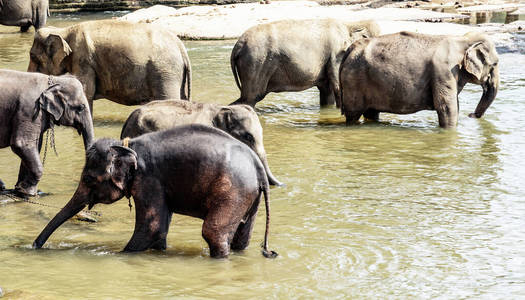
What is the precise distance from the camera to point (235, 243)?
6.04m

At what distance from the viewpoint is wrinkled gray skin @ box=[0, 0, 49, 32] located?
21125 millimetres

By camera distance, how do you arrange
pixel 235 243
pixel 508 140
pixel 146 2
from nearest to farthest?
pixel 235 243, pixel 508 140, pixel 146 2

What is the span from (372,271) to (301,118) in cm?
614

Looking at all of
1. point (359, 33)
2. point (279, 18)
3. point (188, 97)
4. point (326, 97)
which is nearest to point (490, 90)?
point (359, 33)

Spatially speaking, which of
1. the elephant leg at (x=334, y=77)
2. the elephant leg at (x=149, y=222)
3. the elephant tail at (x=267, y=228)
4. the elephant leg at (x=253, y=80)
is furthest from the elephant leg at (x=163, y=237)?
the elephant leg at (x=334, y=77)

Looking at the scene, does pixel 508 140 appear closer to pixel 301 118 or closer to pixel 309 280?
pixel 301 118

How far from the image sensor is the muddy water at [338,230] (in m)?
5.47

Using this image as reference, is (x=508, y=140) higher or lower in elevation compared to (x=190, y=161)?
lower

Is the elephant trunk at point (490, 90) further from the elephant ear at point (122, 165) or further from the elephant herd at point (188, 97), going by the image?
the elephant ear at point (122, 165)

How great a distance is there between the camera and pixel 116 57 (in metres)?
10.1

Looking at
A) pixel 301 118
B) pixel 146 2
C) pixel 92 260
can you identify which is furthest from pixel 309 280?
pixel 146 2

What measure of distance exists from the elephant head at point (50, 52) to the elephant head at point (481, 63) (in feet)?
15.8

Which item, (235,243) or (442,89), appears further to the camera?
(442,89)

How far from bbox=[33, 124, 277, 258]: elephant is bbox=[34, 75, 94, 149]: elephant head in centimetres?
167
